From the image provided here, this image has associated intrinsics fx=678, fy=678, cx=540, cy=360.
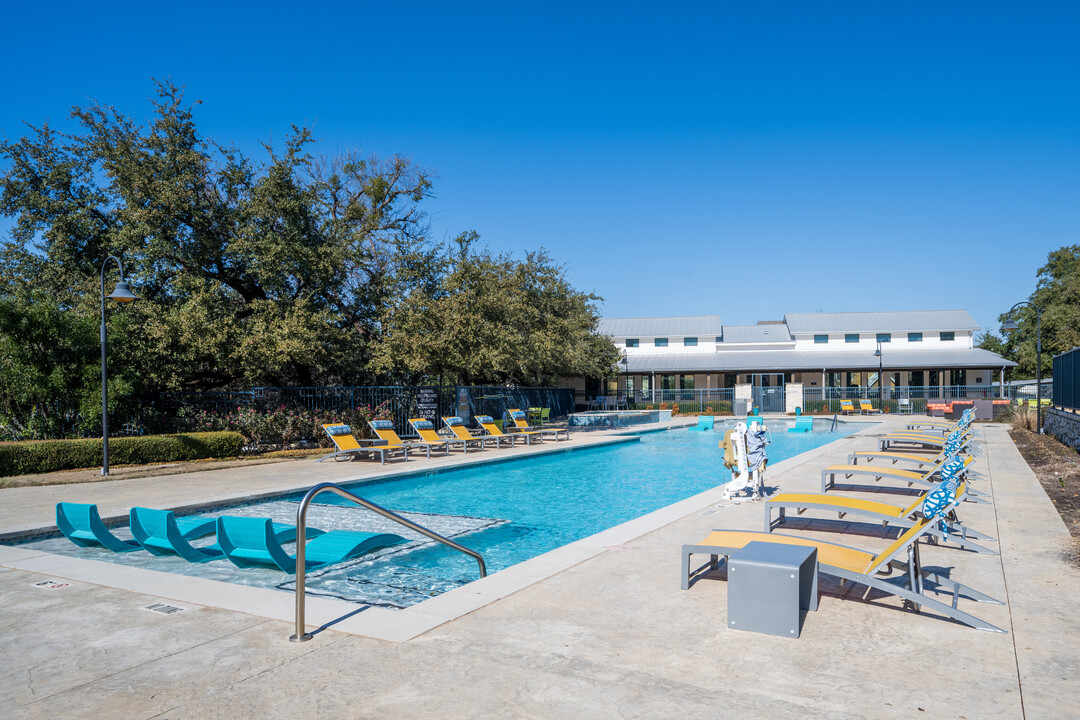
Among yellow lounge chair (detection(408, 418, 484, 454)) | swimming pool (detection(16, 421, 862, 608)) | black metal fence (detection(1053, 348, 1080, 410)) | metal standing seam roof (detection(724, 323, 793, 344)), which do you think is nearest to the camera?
swimming pool (detection(16, 421, 862, 608))

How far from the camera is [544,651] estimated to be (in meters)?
4.22

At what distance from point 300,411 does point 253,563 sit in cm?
1519

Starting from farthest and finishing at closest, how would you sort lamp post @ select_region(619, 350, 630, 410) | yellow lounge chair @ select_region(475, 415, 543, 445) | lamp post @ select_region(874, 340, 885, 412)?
lamp post @ select_region(619, 350, 630, 410) → lamp post @ select_region(874, 340, 885, 412) → yellow lounge chair @ select_region(475, 415, 543, 445)

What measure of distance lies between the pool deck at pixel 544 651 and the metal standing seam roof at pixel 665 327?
145 ft

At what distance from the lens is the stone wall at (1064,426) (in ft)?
50.9

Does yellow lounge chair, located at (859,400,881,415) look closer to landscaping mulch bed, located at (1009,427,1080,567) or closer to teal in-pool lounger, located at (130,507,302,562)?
landscaping mulch bed, located at (1009,427,1080,567)

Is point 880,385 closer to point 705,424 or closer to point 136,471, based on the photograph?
point 705,424

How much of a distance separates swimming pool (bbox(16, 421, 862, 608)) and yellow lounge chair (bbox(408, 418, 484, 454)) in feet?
6.34

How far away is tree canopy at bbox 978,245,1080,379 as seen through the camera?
45500 millimetres

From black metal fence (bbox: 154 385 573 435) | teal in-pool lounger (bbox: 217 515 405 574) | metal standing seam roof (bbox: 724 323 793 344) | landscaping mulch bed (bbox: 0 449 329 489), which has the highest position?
metal standing seam roof (bbox: 724 323 793 344)

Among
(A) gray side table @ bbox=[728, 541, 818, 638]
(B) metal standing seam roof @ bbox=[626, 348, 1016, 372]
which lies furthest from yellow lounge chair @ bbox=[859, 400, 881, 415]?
(A) gray side table @ bbox=[728, 541, 818, 638]

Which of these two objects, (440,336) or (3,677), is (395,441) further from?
(3,677)

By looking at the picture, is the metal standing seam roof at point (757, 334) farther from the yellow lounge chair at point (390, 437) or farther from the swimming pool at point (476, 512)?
the yellow lounge chair at point (390, 437)

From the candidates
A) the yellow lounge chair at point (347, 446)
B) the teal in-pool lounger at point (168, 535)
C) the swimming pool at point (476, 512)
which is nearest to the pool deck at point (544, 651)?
the teal in-pool lounger at point (168, 535)
